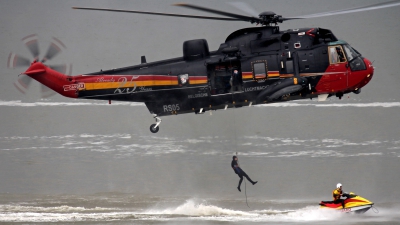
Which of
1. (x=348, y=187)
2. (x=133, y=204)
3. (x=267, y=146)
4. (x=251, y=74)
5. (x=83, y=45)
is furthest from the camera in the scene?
(x=83, y=45)

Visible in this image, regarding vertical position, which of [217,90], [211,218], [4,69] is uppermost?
[4,69]

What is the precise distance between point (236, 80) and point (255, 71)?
69cm

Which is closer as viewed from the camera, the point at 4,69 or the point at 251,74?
the point at 251,74

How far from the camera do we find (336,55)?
24281 mm

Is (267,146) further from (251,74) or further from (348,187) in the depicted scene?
(251,74)

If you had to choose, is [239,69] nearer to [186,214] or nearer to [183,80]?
[183,80]

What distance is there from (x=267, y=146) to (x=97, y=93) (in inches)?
400

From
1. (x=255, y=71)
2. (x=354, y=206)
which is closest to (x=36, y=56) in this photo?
(x=255, y=71)

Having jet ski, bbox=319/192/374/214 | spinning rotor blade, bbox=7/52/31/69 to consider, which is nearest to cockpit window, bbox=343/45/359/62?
jet ski, bbox=319/192/374/214

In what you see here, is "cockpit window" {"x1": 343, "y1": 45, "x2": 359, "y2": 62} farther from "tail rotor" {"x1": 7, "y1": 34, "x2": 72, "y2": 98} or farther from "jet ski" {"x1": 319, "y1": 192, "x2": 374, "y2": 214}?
"tail rotor" {"x1": 7, "y1": 34, "x2": 72, "y2": 98}

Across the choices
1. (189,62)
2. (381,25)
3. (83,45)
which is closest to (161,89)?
(189,62)

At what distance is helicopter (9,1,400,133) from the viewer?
24.2 meters

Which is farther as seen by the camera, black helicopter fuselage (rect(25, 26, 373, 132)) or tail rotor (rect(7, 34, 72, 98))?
tail rotor (rect(7, 34, 72, 98))

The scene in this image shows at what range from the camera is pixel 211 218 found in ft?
80.8
